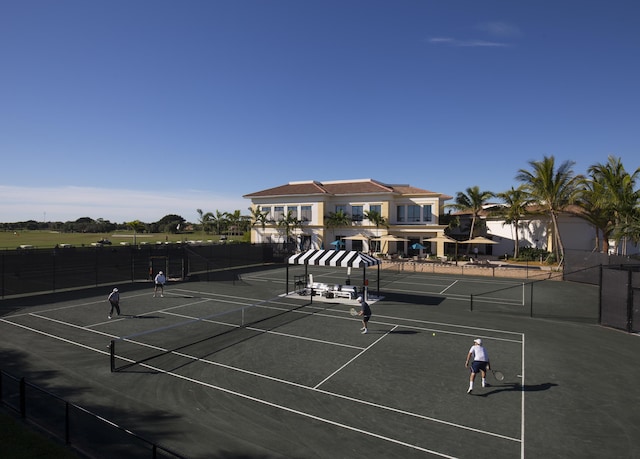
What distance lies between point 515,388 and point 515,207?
1672 inches

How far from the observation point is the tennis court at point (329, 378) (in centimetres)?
885

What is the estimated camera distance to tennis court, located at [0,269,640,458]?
8.85 m

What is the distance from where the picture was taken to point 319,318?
68.0 ft

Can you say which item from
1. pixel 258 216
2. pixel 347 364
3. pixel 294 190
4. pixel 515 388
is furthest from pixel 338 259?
pixel 294 190

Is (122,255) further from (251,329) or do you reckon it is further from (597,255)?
(597,255)

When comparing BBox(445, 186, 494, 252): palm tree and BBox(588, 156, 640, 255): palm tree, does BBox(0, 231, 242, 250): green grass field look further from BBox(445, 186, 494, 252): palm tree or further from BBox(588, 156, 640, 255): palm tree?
BBox(588, 156, 640, 255): palm tree

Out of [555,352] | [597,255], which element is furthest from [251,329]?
[597,255]

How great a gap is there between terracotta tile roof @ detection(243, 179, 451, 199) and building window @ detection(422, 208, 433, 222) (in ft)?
11.1

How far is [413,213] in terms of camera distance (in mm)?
54812

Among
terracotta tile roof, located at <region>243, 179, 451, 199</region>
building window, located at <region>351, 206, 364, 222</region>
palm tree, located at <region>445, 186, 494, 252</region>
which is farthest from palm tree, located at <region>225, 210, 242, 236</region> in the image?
palm tree, located at <region>445, 186, 494, 252</region>

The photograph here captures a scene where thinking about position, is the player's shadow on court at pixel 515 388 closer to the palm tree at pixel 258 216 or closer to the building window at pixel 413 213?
the building window at pixel 413 213

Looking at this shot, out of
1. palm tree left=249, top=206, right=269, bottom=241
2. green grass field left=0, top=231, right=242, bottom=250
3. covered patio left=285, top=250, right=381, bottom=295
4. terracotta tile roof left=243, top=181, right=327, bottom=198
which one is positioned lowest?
green grass field left=0, top=231, right=242, bottom=250

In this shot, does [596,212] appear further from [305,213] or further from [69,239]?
[69,239]

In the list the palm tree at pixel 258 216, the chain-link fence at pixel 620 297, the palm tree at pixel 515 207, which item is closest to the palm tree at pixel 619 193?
the palm tree at pixel 515 207
